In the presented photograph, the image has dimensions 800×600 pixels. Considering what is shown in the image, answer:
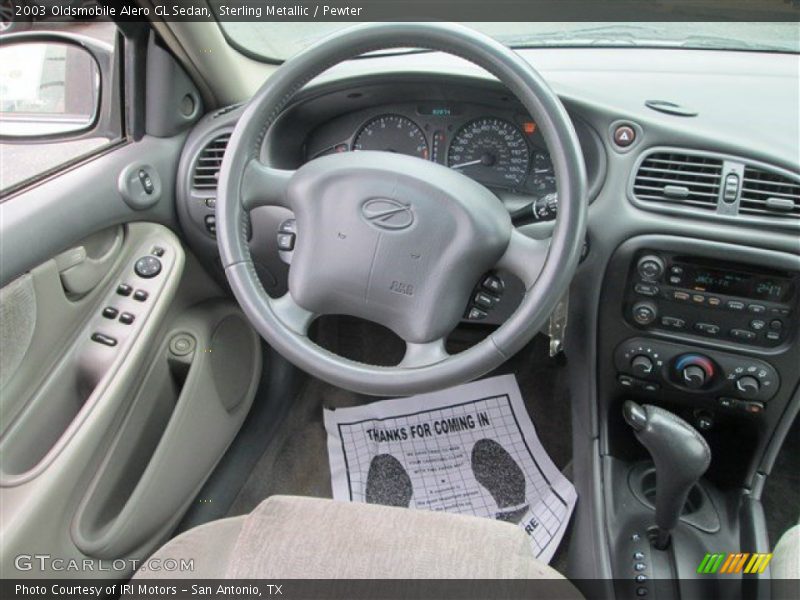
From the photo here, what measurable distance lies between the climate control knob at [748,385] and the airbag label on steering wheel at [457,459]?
487 mm

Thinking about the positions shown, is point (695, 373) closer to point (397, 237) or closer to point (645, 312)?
point (645, 312)

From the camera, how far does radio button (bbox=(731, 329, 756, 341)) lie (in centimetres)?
121

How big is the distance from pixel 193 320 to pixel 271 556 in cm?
78

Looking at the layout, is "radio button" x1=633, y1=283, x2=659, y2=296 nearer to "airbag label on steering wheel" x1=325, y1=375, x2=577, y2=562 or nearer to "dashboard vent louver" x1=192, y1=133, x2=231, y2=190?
"airbag label on steering wheel" x1=325, y1=375, x2=577, y2=562

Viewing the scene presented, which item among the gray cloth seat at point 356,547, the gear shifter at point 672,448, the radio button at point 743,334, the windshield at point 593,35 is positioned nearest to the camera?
the gray cloth seat at point 356,547

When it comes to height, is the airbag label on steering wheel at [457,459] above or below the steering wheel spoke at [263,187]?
below

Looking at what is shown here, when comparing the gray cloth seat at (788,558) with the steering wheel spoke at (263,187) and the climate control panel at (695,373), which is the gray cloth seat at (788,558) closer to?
the climate control panel at (695,373)

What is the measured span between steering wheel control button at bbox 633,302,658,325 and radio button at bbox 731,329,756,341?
0.44ft

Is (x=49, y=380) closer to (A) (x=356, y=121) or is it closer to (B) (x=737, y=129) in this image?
(A) (x=356, y=121)

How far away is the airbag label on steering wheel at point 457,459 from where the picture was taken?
5.26ft

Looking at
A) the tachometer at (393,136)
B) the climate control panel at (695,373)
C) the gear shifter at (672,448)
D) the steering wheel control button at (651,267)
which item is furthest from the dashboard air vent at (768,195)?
the tachometer at (393,136)

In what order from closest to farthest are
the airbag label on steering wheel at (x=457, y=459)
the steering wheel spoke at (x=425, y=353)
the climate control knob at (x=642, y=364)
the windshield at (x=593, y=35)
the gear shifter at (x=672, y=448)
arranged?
the steering wheel spoke at (x=425, y=353) < the gear shifter at (x=672, y=448) < the climate control knob at (x=642, y=364) < the windshield at (x=593, y=35) < the airbag label on steering wheel at (x=457, y=459)

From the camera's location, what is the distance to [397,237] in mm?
970

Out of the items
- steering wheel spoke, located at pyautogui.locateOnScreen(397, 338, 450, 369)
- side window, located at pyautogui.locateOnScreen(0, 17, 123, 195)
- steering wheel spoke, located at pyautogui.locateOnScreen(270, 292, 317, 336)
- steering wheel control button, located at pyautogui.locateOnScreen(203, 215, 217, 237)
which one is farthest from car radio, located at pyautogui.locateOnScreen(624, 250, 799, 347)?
side window, located at pyautogui.locateOnScreen(0, 17, 123, 195)
